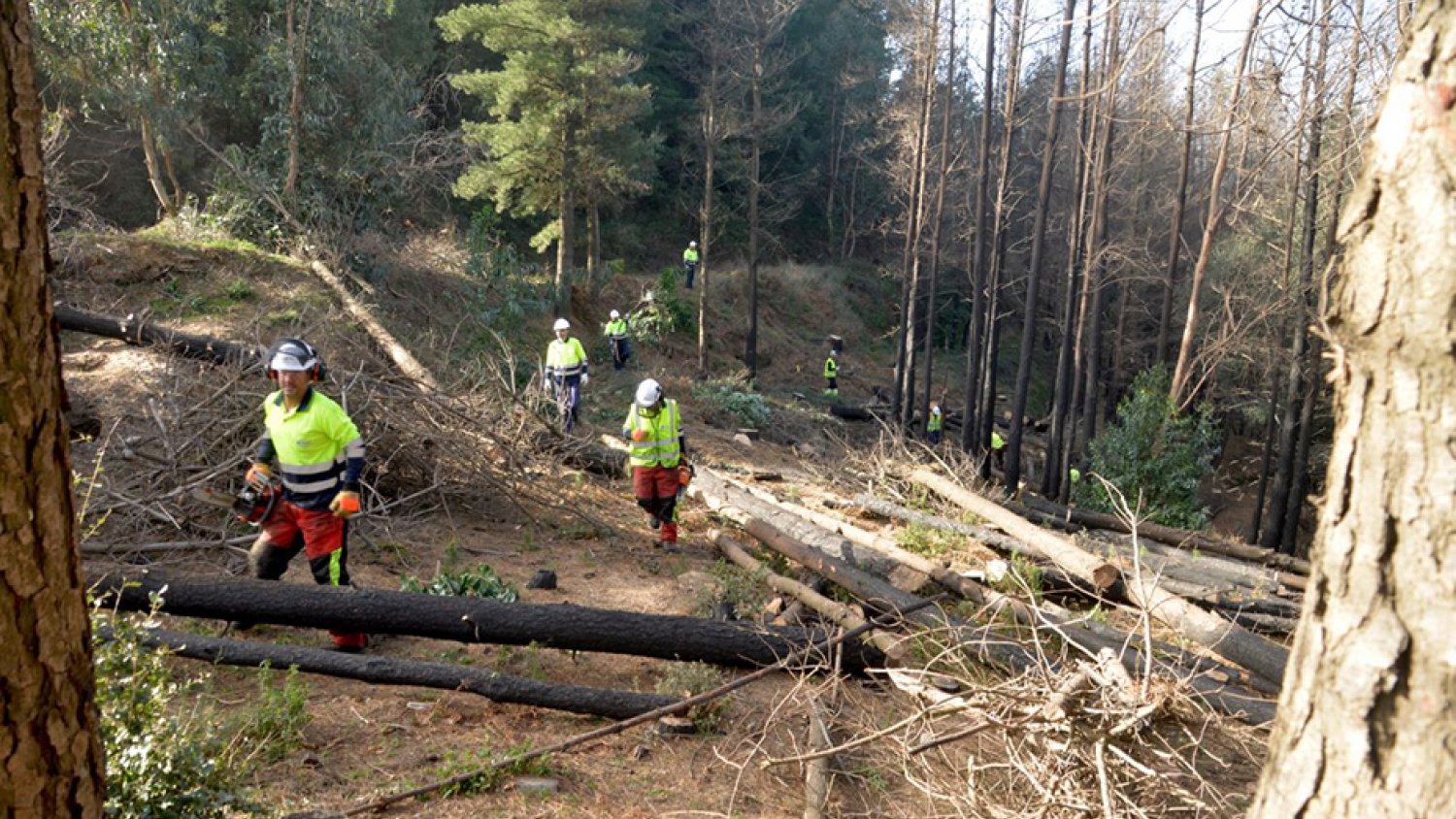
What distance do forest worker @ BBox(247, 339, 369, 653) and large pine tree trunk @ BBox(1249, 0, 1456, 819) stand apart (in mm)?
5570

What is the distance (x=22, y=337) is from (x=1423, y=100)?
3185 millimetres

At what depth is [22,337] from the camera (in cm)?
229

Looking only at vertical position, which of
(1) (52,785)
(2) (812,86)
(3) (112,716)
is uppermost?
(2) (812,86)

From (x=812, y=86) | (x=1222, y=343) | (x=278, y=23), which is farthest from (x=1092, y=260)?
(x=812, y=86)

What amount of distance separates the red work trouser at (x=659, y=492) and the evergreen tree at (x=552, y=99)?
14.6 meters

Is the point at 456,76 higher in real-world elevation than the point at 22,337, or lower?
higher

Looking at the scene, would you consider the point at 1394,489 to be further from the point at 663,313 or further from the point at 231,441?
the point at 663,313

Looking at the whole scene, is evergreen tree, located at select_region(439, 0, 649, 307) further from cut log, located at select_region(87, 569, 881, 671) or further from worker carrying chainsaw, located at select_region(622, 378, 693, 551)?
cut log, located at select_region(87, 569, 881, 671)

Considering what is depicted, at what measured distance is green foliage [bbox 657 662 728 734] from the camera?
5559 mm

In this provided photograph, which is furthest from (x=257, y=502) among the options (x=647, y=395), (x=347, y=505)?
(x=647, y=395)

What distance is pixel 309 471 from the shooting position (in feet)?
19.8

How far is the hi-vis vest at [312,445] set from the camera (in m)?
5.99

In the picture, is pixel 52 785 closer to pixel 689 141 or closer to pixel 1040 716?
pixel 1040 716

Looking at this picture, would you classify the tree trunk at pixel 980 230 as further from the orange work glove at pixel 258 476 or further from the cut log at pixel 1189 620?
the orange work glove at pixel 258 476
